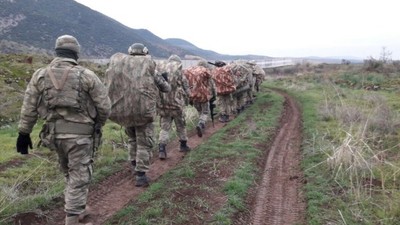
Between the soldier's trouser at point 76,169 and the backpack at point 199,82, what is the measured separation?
595cm

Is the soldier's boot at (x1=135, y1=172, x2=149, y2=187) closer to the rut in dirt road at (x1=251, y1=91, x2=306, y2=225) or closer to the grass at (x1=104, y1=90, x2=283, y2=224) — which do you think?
the grass at (x1=104, y1=90, x2=283, y2=224)

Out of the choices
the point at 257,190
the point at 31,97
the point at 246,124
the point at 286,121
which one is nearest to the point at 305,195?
the point at 257,190

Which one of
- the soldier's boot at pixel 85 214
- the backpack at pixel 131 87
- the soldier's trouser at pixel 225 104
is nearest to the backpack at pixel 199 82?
the soldier's trouser at pixel 225 104

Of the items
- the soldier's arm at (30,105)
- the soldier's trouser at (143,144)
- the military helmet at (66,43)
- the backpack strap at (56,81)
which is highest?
the military helmet at (66,43)

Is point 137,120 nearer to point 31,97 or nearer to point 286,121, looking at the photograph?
point 31,97

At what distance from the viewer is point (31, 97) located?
4.54 metres

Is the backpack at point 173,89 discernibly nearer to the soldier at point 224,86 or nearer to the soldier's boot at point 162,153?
the soldier's boot at point 162,153

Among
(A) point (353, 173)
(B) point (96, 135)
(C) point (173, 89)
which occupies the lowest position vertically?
(A) point (353, 173)

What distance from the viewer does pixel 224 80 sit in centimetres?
1324

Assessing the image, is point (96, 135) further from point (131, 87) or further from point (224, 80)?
point (224, 80)

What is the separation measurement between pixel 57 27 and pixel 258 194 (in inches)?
2633

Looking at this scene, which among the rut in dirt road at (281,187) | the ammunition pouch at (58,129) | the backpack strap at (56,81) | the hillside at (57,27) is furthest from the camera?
the hillside at (57,27)

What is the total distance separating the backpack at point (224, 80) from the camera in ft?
43.3

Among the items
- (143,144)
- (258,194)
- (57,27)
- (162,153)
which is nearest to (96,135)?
(143,144)
